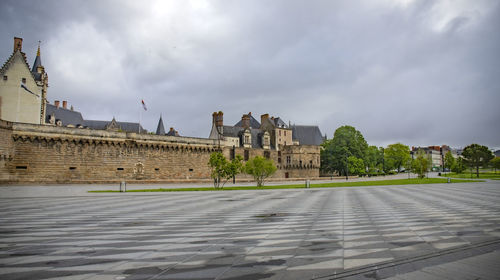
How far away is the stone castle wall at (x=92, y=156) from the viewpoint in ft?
103

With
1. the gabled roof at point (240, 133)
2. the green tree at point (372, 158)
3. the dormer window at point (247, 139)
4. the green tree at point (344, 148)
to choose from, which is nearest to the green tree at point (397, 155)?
the green tree at point (372, 158)

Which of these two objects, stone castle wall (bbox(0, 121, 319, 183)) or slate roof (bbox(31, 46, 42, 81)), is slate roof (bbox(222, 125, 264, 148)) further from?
slate roof (bbox(31, 46, 42, 81))

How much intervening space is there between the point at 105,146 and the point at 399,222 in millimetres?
36657

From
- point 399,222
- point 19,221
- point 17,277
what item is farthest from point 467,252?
point 19,221

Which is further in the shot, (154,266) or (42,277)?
(154,266)

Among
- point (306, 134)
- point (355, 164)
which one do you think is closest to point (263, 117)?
point (306, 134)

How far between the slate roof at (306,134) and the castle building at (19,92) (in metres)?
52.7

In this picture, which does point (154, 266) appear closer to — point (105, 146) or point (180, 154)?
point (105, 146)

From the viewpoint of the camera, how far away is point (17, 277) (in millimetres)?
4402

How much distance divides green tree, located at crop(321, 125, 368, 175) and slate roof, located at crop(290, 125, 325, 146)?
23.9ft

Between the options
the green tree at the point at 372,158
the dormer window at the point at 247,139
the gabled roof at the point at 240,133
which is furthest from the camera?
the green tree at the point at 372,158

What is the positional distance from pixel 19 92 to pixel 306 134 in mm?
59216

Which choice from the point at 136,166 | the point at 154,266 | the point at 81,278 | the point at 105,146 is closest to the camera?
the point at 81,278

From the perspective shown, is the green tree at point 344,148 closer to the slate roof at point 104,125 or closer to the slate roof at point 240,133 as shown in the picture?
the slate roof at point 240,133
